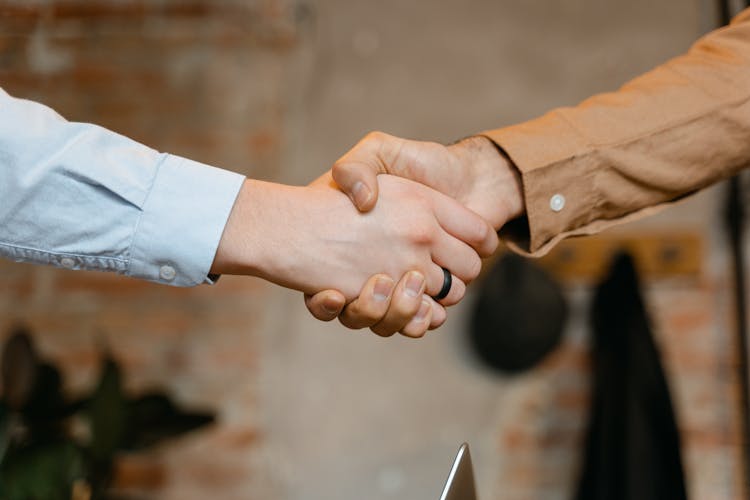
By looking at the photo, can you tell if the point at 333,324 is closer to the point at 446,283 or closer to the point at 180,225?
Answer: the point at 446,283

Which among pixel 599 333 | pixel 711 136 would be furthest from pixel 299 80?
pixel 711 136

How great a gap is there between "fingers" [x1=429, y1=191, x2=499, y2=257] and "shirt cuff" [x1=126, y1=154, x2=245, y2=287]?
0.97 ft

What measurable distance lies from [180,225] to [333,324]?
0.95 metres

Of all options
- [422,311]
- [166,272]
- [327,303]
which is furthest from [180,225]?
[422,311]

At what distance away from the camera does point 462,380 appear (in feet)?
6.10

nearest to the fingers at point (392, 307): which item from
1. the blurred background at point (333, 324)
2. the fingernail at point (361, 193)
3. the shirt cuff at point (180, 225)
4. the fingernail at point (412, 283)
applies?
A: the fingernail at point (412, 283)

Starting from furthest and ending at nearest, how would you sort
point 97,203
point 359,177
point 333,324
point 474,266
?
point 333,324 → point 474,266 → point 359,177 → point 97,203

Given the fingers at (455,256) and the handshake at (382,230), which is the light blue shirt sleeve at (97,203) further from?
the fingers at (455,256)

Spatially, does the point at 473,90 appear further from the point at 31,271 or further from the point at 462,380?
the point at 31,271

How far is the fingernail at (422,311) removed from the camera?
1111 millimetres

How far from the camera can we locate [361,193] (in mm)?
1060

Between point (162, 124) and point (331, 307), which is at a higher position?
point (162, 124)

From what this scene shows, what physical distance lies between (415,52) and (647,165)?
0.91 m

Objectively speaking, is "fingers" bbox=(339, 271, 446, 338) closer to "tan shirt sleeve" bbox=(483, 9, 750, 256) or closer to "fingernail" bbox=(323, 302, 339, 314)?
"fingernail" bbox=(323, 302, 339, 314)
